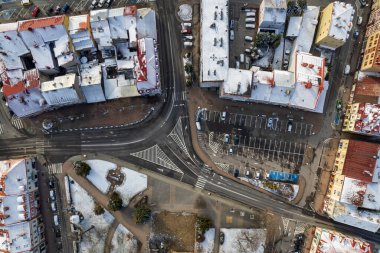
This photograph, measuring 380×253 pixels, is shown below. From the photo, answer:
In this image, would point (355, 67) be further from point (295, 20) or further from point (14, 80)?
point (14, 80)

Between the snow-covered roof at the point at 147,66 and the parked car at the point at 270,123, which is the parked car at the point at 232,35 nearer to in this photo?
the snow-covered roof at the point at 147,66

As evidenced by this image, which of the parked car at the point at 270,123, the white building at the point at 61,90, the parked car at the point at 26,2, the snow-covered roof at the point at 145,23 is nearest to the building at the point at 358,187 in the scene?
the parked car at the point at 270,123

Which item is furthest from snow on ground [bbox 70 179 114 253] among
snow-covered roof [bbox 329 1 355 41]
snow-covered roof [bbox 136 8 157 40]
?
snow-covered roof [bbox 329 1 355 41]

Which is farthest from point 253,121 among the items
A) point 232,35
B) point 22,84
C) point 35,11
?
point 35,11

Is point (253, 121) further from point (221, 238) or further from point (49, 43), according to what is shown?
point (49, 43)

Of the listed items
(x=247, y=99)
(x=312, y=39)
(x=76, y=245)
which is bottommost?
(x=76, y=245)

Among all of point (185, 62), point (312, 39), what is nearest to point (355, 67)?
point (312, 39)

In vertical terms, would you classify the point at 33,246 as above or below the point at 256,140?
below
